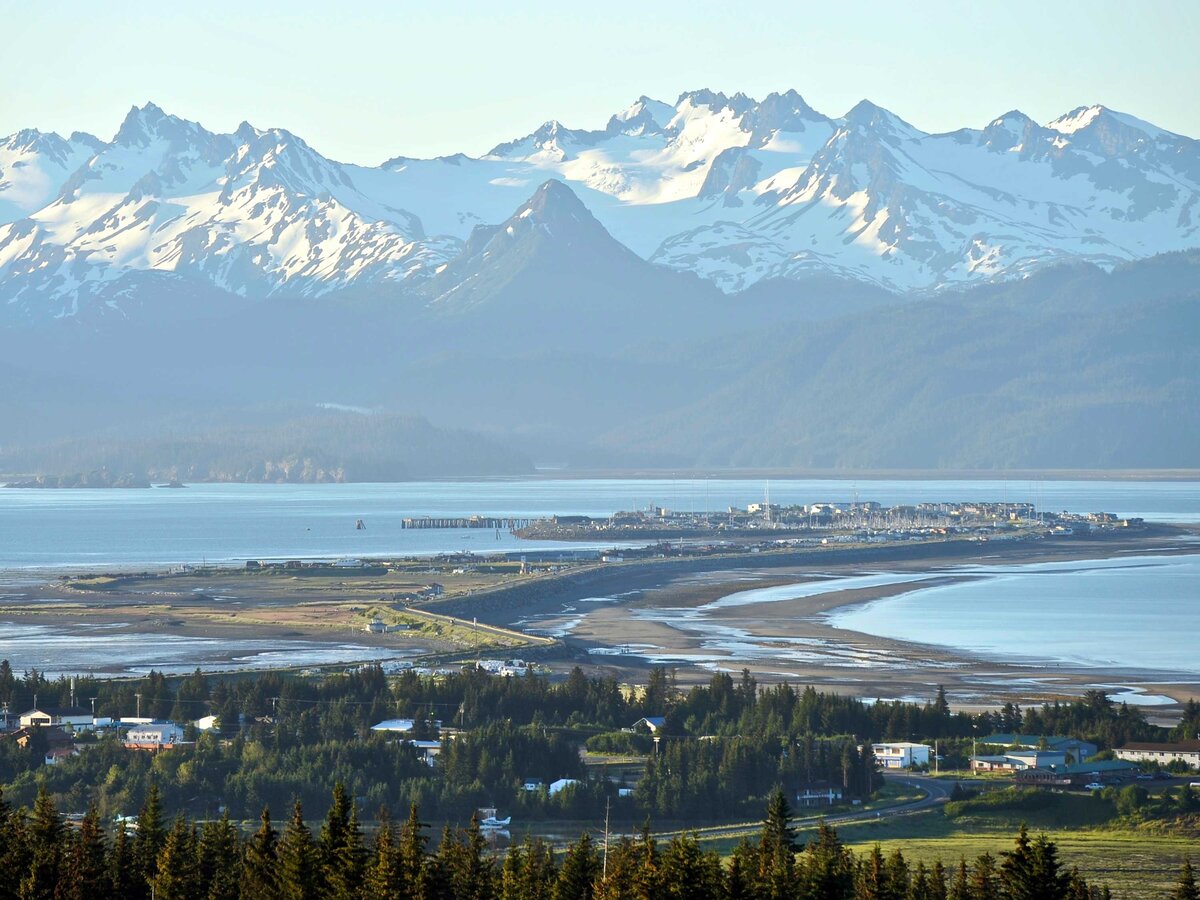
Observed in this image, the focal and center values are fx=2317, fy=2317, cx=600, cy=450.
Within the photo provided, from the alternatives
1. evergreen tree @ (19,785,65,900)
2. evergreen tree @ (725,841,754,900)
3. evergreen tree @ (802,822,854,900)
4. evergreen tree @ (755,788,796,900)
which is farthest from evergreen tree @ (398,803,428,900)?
evergreen tree @ (802,822,854,900)

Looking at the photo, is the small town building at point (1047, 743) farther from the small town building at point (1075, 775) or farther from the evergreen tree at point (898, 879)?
the evergreen tree at point (898, 879)

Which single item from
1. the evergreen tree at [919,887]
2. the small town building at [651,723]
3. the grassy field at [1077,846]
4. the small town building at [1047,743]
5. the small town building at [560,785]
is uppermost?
the small town building at [651,723]

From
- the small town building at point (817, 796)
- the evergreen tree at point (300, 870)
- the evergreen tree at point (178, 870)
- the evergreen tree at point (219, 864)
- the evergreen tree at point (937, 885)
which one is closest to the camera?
the evergreen tree at point (300, 870)

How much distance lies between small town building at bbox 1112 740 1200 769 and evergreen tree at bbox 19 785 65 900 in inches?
1166

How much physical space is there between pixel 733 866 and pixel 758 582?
9084 centimetres

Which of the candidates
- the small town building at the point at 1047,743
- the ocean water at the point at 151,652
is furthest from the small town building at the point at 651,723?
the ocean water at the point at 151,652

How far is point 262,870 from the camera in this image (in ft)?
129

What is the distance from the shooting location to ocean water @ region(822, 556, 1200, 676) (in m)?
86.7

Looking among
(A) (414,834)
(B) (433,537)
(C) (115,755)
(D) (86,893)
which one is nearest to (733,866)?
(A) (414,834)

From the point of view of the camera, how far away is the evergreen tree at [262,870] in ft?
127

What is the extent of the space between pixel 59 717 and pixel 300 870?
89.7ft

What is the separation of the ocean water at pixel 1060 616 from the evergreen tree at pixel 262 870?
47174 millimetres

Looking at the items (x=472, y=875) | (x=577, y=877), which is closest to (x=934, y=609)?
(x=472, y=875)

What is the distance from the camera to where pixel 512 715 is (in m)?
63.4
